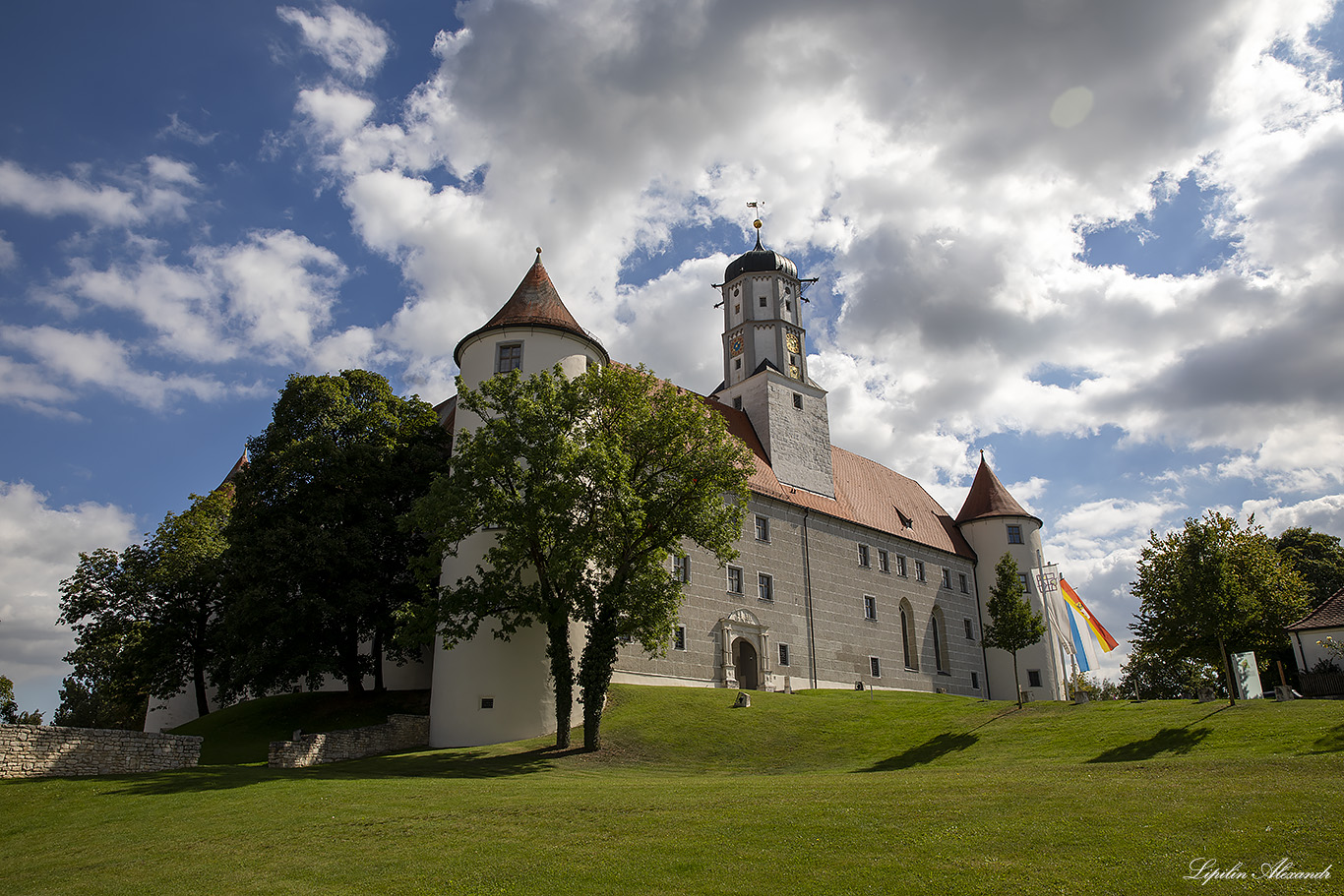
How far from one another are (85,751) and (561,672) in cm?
1191

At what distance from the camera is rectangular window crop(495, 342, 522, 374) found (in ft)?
105

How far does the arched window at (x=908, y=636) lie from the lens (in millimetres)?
47094

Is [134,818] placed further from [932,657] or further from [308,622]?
[932,657]

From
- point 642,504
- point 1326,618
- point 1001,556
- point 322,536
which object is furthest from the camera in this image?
point 1001,556

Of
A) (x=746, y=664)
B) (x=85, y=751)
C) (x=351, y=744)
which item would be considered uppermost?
(x=746, y=664)

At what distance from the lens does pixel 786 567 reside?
41375 millimetres

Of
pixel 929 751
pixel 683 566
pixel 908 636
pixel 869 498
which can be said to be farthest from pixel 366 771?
pixel 869 498

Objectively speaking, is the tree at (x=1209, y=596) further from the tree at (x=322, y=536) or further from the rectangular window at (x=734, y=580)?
the tree at (x=322, y=536)

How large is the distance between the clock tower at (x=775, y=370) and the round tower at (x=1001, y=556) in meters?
13.5

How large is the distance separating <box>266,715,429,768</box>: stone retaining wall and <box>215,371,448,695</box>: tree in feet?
12.5

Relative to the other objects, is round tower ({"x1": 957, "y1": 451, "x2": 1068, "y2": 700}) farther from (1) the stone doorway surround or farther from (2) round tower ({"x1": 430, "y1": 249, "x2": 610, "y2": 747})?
(2) round tower ({"x1": 430, "y1": 249, "x2": 610, "y2": 747})

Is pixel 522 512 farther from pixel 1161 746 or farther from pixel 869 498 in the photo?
pixel 869 498

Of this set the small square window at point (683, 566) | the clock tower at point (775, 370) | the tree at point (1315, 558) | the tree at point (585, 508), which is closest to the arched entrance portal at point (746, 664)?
the small square window at point (683, 566)

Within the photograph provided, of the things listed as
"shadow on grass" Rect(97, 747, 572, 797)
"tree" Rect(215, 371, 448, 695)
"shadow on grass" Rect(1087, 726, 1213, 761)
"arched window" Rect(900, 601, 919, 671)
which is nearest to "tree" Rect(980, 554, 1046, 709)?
"shadow on grass" Rect(1087, 726, 1213, 761)
